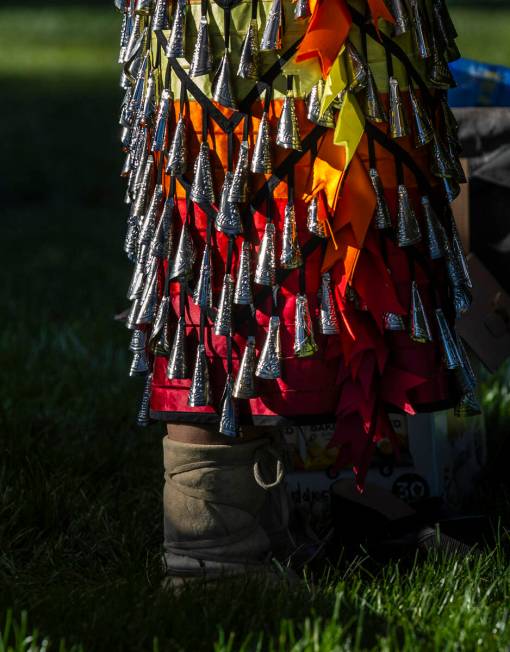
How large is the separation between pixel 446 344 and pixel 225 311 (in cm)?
36

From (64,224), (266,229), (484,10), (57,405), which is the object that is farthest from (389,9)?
(484,10)

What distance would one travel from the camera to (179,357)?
71.6 inches

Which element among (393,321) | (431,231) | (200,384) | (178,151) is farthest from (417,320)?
(178,151)

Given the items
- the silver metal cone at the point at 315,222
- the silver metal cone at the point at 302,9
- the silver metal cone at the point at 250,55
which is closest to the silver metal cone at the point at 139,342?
the silver metal cone at the point at 315,222

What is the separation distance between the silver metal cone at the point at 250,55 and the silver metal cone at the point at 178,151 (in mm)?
129

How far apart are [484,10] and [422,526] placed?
58.7 feet

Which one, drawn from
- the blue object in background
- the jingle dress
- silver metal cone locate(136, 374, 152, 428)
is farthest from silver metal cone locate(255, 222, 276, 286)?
the blue object in background

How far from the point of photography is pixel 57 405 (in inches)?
118

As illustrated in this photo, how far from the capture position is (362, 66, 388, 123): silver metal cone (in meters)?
1.71

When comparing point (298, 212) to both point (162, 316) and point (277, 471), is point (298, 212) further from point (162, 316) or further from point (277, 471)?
point (277, 471)

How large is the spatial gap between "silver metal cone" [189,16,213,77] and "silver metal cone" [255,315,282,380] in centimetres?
39

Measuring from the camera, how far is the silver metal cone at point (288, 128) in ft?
5.59

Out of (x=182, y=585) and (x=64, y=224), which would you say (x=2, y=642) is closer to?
(x=182, y=585)

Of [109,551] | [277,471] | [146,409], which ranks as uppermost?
[146,409]
